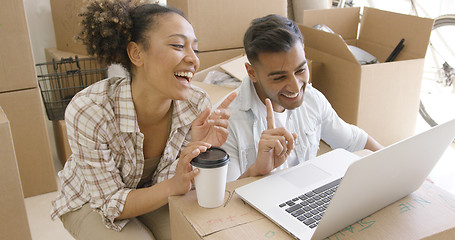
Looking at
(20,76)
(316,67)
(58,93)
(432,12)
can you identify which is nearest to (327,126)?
(316,67)

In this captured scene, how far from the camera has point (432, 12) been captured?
9.74 feet

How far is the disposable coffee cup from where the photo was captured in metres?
0.84

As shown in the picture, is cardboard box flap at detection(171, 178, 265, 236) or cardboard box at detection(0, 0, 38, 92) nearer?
cardboard box flap at detection(171, 178, 265, 236)

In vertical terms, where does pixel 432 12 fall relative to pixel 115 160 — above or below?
above

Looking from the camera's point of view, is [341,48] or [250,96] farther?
[341,48]

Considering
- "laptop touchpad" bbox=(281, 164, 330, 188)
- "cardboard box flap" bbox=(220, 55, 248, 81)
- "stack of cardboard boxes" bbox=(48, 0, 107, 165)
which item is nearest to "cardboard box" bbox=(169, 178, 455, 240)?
"laptop touchpad" bbox=(281, 164, 330, 188)

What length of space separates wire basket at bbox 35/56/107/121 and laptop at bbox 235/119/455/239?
1.56m

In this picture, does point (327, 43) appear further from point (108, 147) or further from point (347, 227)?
point (347, 227)

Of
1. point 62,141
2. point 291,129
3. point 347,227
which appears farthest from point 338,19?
point 347,227

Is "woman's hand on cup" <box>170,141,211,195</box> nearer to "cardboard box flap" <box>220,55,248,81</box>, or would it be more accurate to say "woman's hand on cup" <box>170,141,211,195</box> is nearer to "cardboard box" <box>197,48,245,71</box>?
"cardboard box flap" <box>220,55,248,81</box>

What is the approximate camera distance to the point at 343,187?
685mm

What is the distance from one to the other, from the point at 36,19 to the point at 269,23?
192cm

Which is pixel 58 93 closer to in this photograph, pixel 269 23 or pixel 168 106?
pixel 168 106

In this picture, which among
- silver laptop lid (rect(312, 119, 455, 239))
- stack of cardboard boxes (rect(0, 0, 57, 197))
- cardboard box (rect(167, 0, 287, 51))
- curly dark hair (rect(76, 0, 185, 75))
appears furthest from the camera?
cardboard box (rect(167, 0, 287, 51))
